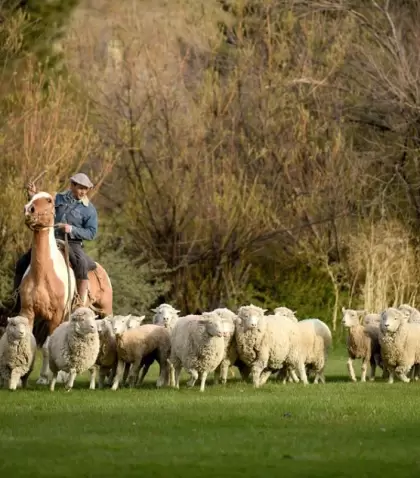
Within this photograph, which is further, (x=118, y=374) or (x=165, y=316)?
(x=165, y=316)

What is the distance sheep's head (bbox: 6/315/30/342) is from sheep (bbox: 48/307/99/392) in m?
0.41

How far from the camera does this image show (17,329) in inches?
686

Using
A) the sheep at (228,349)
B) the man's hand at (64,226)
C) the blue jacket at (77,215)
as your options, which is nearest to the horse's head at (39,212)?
the man's hand at (64,226)

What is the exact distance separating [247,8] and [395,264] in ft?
20.7

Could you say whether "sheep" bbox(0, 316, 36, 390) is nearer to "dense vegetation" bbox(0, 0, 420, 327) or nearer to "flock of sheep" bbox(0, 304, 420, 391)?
"flock of sheep" bbox(0, 304, 420, 391)

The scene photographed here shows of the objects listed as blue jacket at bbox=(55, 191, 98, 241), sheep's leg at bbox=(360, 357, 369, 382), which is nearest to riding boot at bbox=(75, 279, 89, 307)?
blue jacket at bbox=(55, 191, 98, 241)

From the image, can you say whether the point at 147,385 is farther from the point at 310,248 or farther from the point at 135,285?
the point at 310,248

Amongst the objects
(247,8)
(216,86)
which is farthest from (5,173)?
(247,8)

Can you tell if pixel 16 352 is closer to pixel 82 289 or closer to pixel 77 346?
pixel 77 346

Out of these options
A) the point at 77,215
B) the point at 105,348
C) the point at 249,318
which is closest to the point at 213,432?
the point at 249,318

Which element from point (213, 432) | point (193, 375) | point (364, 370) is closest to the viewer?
point (213, 432)

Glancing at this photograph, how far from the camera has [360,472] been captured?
36.3ft

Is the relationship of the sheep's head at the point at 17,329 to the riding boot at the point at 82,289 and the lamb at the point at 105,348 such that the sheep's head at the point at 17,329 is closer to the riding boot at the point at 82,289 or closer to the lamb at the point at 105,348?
the lamb at the point at 105,348

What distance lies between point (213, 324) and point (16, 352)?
84.5 inches
